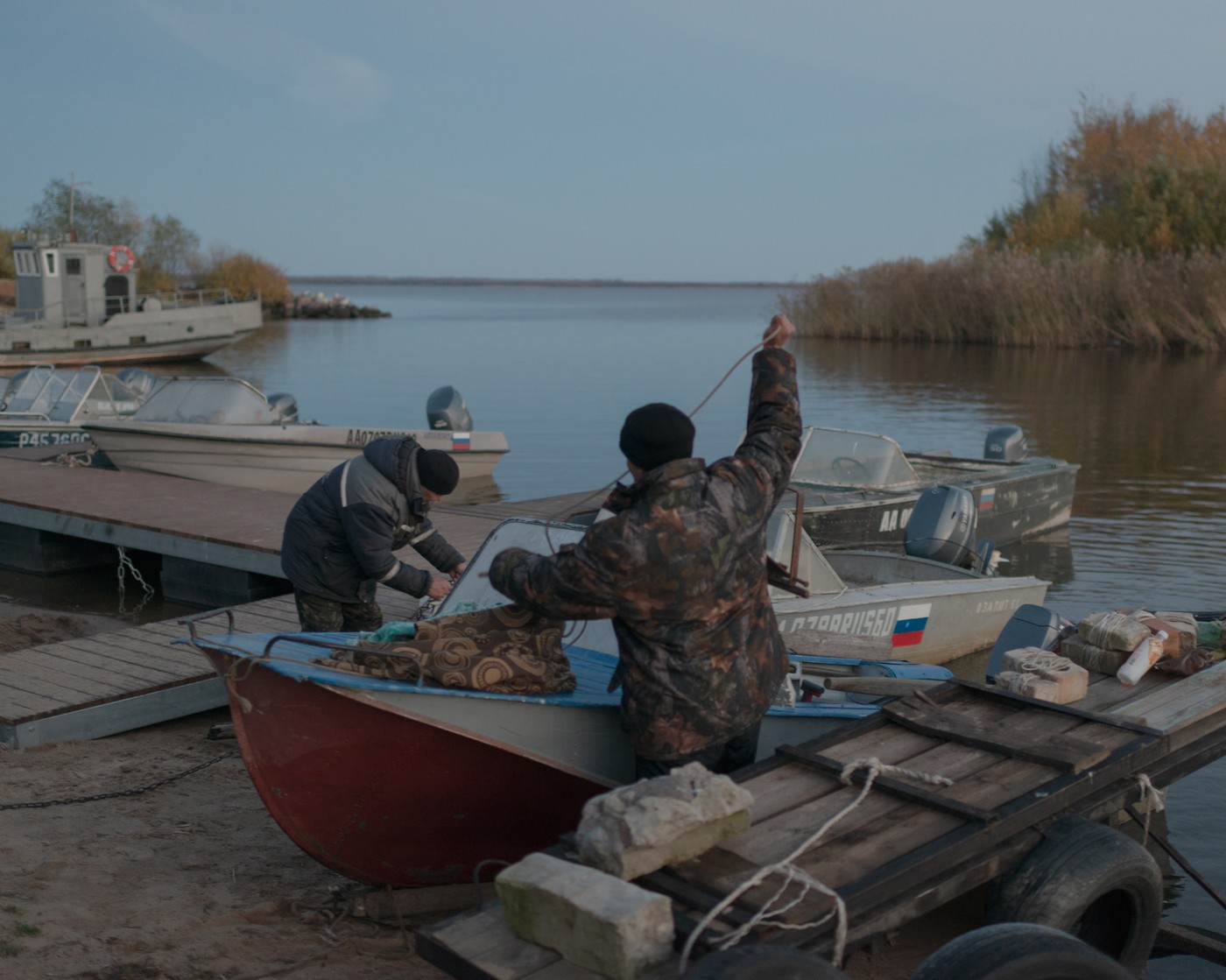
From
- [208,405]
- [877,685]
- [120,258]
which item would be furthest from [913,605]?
[120,258]

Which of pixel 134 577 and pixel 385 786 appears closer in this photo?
pixel 385 786

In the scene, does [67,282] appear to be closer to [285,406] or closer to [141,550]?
[285,406]

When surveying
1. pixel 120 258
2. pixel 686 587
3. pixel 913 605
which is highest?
pixel 120 258

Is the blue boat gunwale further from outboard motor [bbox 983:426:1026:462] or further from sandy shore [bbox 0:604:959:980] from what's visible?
outboard motor [bbox 983:426:1026:462]

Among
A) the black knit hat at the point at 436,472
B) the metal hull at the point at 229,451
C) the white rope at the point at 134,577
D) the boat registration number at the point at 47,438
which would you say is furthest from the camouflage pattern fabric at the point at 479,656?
the boat registration number at the point at 47,438

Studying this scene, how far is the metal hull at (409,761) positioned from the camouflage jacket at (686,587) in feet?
1.62

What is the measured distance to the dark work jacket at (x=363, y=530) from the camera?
5.98m

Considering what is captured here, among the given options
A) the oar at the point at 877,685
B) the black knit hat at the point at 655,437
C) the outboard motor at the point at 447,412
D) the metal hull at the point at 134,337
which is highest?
the metal hull at the point at 134,337

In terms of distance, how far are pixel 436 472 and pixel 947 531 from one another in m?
5.77

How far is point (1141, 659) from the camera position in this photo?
5.59 meters

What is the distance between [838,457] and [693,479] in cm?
912

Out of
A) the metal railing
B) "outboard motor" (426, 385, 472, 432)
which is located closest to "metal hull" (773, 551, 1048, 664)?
"outboard motor" (426, 385, 472, 432)

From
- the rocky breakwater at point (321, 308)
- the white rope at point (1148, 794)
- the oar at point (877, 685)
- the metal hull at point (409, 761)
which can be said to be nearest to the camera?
the metal hull at point (409, 761)

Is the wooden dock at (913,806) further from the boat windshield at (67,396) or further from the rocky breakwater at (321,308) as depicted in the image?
the rocky breakwater at (321,308)
